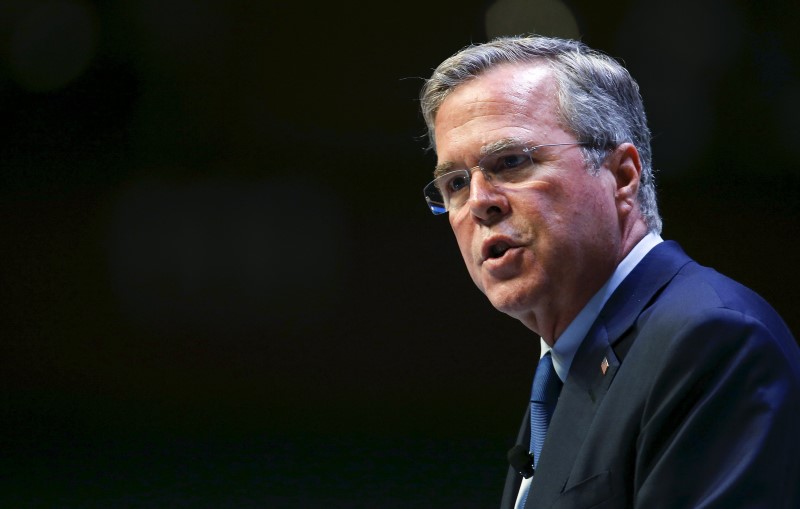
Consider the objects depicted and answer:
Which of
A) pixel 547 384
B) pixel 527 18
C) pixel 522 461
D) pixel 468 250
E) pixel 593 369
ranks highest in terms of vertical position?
pixel 527 18

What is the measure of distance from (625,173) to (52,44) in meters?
3.72

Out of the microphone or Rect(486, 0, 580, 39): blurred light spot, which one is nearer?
the microphone

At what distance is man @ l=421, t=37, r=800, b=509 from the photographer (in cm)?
107

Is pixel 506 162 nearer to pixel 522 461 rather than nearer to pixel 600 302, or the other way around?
pixel 600 302

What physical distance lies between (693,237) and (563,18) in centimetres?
120

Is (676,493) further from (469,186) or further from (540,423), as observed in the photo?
(469,186)

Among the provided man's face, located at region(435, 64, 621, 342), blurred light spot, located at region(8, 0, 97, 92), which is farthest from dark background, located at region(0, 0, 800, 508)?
man's face, located at region(435, 64, 621, 342)

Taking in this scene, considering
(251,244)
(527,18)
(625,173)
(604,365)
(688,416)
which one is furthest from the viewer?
(251,244)

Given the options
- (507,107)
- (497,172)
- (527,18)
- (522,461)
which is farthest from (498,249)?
(527,18)

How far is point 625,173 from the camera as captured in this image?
1560 mm

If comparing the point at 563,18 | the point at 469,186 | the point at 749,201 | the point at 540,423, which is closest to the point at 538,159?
the point at 469,186

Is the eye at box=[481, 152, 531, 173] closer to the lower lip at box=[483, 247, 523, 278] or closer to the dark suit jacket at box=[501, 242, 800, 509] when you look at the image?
the lower lip at box=[483, 247, 523, 278]

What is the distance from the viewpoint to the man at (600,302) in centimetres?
107

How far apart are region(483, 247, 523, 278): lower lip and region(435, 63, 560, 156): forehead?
0.63 feet
